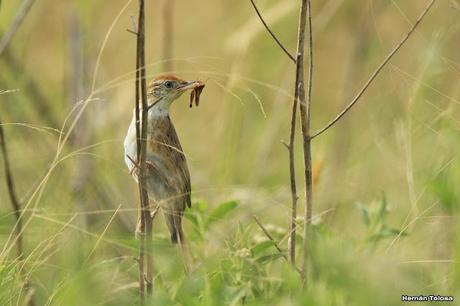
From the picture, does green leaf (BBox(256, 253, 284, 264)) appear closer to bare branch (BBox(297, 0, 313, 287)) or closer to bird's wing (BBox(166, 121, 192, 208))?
bare branch (BBox(297, 0, 313, 287))

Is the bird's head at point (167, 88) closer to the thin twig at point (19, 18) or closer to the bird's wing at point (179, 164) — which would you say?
the bird's wing at point (179, 164)

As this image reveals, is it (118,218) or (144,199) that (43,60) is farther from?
(144,199)

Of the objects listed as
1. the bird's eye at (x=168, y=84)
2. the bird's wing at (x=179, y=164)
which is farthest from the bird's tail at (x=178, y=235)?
the bird's eye at (x=168, y=84)

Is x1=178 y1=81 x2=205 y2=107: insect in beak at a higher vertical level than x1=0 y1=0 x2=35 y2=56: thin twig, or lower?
lower

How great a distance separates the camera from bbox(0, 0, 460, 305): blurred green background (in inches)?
101

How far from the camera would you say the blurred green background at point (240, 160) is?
2572mm

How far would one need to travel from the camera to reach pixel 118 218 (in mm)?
5129

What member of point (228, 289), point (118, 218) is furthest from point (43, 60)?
point (228, 289)

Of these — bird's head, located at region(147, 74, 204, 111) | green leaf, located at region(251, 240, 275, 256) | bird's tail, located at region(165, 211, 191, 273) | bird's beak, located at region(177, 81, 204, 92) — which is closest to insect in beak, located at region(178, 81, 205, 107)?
bird's beak, located at region(177, 81, 204, 92)

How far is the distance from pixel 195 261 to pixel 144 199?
437 millimetres

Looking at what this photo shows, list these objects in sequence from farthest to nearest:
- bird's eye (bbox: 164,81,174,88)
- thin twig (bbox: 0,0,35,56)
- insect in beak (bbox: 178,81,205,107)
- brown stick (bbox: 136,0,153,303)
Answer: bird's eye (bbox: 164,81,174,88)
thin twig (bbox: 0,0,35,56)
insect in beak (bbox: 178,81,205,107)
brown stick (bbox: 136,0,153,303)

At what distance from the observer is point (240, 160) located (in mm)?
5836

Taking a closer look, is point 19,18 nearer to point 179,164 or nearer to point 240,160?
point 179,164

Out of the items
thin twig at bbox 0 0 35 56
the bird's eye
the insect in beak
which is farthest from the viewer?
the bird's eye
